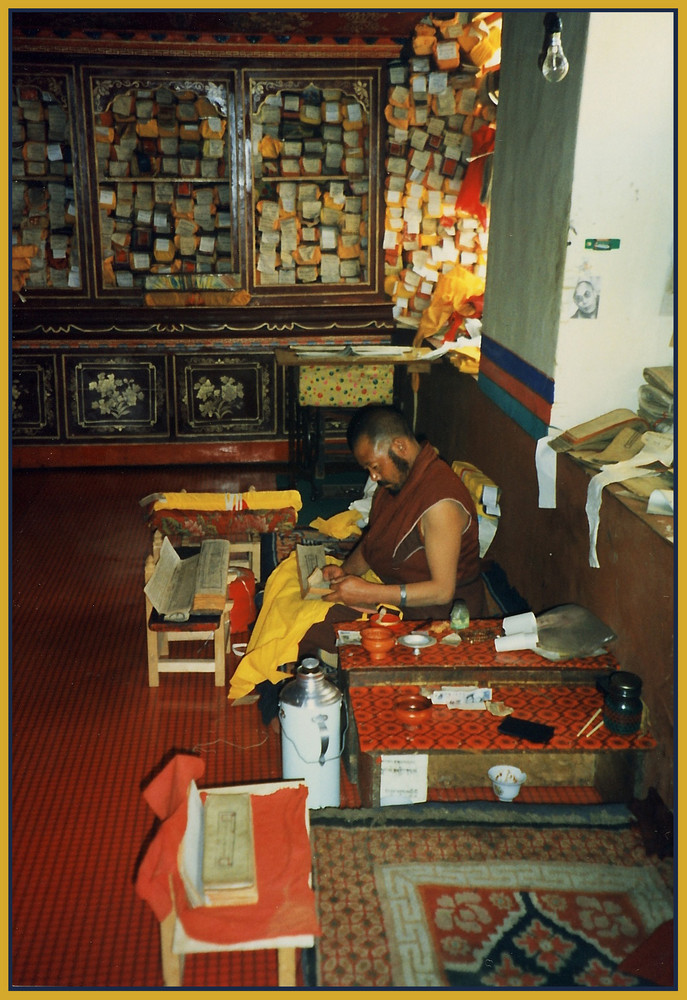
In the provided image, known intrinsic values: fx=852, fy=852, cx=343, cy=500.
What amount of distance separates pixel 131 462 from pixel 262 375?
1.44 m

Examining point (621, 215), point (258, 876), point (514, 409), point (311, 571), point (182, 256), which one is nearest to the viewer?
point (258, 876)

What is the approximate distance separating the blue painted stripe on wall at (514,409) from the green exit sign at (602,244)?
783 millimetres

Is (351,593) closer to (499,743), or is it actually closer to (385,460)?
(385,460)

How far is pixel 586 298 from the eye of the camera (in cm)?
356

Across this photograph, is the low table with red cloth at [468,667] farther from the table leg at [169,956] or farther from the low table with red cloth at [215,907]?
the table leg at [169,956]

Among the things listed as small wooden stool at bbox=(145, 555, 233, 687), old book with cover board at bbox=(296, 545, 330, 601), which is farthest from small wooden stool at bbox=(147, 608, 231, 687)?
old book with cover board at bbox=(296, 545, 330, 601)

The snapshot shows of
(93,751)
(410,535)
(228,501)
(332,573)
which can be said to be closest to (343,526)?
(228,501)

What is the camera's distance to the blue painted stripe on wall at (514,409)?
3.93 metres

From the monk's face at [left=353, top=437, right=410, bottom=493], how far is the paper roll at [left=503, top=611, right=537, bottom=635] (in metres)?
0.78

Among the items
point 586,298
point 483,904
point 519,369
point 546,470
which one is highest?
point 586,298

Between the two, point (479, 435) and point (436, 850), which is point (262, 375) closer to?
point (479, 435)

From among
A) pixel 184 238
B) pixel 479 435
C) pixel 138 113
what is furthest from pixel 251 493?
pixel 138 113

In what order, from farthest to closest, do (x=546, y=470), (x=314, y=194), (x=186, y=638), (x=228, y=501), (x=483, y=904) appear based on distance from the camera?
(x=314, y=194) < (x=228, y=501) < (x=186, y=638) < (x=546, y=470) < (x=483, y=904)

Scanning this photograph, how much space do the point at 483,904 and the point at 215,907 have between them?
0.80 metres
